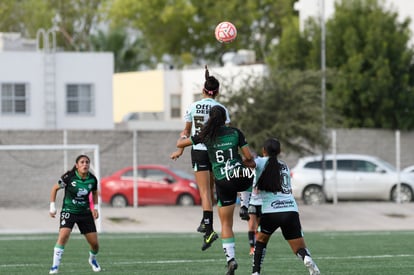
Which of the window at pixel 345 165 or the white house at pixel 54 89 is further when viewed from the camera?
the white house at pixel 54 89

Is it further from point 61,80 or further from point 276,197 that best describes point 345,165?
point 276,197

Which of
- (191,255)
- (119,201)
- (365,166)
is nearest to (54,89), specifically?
(119,201)

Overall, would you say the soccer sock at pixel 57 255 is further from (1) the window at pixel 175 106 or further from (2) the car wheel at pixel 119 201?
(1) the window at pixel 175 106

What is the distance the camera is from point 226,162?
14.4 m

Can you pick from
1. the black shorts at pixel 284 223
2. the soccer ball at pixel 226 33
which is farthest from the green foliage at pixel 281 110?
the black shorts at pixel 284 223

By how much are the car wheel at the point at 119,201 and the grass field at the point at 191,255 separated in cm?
783

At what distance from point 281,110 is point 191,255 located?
48.1 ft

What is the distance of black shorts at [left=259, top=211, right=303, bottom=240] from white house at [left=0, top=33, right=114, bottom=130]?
33562mm

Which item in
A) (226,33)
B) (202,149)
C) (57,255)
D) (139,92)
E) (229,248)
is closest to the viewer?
(229,248)

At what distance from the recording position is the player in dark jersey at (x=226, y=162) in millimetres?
14242

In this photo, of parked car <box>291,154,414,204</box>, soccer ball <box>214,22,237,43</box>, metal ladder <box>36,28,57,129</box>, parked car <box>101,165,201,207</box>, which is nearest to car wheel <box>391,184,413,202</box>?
parked car <box>291,154,414,204</box>

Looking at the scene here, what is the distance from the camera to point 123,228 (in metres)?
31.3

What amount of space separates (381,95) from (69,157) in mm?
19391

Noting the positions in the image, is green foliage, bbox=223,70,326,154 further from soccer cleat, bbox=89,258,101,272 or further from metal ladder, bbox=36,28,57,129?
soccer cleat, bbox=89,258,101,272
